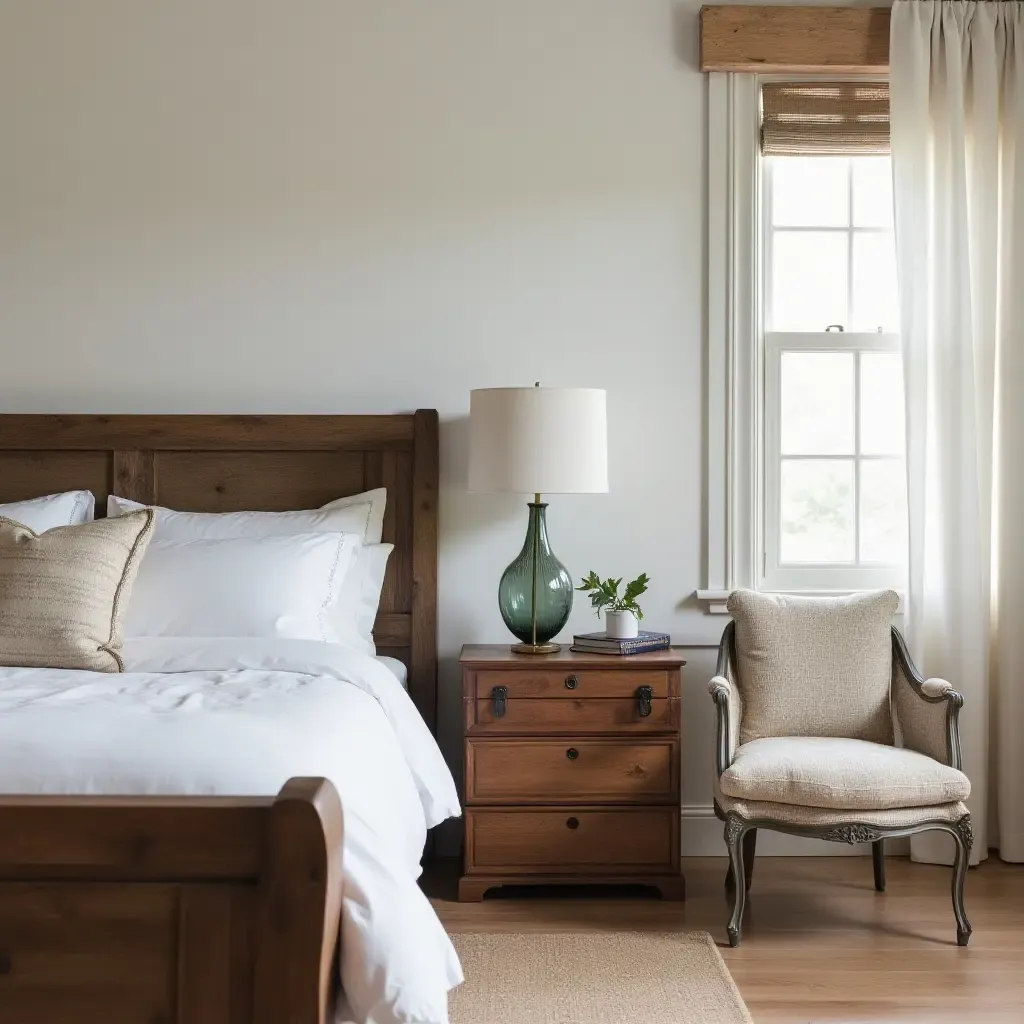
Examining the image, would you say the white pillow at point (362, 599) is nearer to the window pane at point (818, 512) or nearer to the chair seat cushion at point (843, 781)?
the chair seat cushion at point (843, 781)

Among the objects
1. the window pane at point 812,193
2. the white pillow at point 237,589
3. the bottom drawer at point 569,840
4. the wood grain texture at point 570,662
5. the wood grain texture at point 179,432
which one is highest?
the window pane at point 812,193

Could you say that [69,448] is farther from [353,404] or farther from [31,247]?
[353,404]

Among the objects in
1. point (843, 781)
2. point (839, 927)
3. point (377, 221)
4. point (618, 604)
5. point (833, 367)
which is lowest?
point (839, 927)

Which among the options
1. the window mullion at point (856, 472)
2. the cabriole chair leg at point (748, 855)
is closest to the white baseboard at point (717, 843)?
the cabriole chair leg at point (748, 855)

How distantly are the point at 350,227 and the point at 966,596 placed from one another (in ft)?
7.43

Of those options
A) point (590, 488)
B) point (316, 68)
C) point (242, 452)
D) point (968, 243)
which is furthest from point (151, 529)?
point (968, 243)

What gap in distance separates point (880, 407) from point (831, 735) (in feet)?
3.70

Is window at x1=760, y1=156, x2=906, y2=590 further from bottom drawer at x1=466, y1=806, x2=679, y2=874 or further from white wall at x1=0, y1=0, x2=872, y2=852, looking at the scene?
bottom drawer at x1=466, y1=806, x2=679, y2=874

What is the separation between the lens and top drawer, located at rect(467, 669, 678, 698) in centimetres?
318

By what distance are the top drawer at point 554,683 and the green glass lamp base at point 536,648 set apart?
109mm

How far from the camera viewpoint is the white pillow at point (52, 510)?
3197 millimetres

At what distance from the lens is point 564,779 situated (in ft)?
10.4

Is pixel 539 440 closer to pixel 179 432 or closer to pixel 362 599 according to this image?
pixel 362 599

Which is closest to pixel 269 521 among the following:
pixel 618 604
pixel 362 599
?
pixel 362 599
